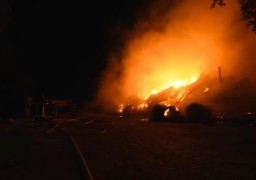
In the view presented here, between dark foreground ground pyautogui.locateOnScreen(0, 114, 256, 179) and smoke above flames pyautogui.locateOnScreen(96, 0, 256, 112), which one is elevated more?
smoke above flames pyautogui.locateOnScreen(96, 0, 256, 112)

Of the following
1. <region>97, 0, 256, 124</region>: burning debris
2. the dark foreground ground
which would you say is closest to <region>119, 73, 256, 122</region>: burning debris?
<region>97, 0, 256, 124</region>: burning debris

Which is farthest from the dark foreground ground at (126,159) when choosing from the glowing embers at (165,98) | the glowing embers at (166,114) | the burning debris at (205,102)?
the glowing embers at (165,98)

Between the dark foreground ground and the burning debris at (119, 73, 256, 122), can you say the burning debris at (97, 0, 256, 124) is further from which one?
the dark foreground ground

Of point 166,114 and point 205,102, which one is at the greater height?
point 205,102

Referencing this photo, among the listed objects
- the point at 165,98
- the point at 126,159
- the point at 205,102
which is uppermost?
the point at 165,98

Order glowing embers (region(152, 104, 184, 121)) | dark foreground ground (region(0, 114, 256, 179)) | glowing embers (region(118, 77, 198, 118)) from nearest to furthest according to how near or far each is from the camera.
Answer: dark foreground ground (region(0, 114, 256, 179))
glowing embers (region(152, 104, 184, 121))
glowing embers (region(118, 77, 198, 118))

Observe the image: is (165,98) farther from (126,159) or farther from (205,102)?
(126,159)

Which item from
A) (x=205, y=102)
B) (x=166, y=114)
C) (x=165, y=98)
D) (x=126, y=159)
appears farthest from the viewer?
(x=165, y=98)

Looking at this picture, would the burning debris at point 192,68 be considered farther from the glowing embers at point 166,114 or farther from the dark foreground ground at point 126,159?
the dark foreground ground at point 126,159

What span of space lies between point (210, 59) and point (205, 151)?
1332 inches

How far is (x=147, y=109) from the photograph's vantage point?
125 feet

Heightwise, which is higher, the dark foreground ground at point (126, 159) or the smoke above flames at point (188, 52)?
the smoke above flames at point (188, 52)

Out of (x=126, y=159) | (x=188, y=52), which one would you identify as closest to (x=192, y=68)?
(x=188, y=52)

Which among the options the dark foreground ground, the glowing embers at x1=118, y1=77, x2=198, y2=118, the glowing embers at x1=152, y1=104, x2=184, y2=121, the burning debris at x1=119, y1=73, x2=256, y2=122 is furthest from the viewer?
the glowing embers at x1=118, y1=77, x2=198, y2=118
